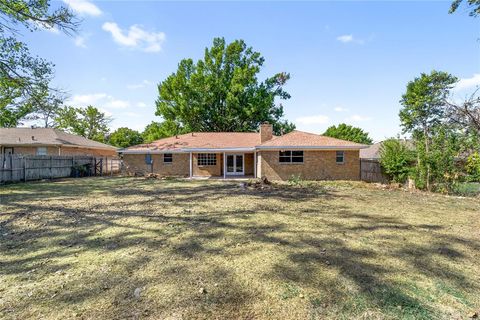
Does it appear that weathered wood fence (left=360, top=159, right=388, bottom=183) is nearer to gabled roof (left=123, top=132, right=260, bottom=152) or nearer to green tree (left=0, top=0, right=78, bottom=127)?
gabled roof (left=123, top=132, right=260, bottom=152)

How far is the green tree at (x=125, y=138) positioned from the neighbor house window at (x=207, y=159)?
21.5 m

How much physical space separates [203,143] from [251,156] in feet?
14.0

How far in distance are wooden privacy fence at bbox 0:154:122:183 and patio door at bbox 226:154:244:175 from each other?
11070mm

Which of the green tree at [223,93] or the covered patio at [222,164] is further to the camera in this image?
the green tree at [223,93]

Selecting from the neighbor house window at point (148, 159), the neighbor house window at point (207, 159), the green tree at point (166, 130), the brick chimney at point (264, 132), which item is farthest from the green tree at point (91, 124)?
the brick chimney at point (264, 132)

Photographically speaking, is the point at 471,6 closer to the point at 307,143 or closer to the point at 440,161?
the point at 440,161

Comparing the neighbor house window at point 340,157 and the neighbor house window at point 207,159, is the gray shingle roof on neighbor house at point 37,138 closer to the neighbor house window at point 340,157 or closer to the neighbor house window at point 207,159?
the neighbor house window at point 207,159

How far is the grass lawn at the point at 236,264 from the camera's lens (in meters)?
3.24

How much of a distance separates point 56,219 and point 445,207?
12.9 m

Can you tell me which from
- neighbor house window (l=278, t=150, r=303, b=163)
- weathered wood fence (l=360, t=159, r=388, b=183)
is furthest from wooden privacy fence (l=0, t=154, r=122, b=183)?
weathered wood fence (l=360, t=159, r=388, b=183)

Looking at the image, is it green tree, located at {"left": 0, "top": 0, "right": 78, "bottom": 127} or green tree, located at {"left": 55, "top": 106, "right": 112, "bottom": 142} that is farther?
green tree, located at {"left": 55, "top": 106, "right": 112, "bottom": 142}

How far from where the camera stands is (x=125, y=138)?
4100cm

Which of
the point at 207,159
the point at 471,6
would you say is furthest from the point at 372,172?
the point at 207,159

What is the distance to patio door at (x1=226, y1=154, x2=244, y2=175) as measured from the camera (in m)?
23.6
